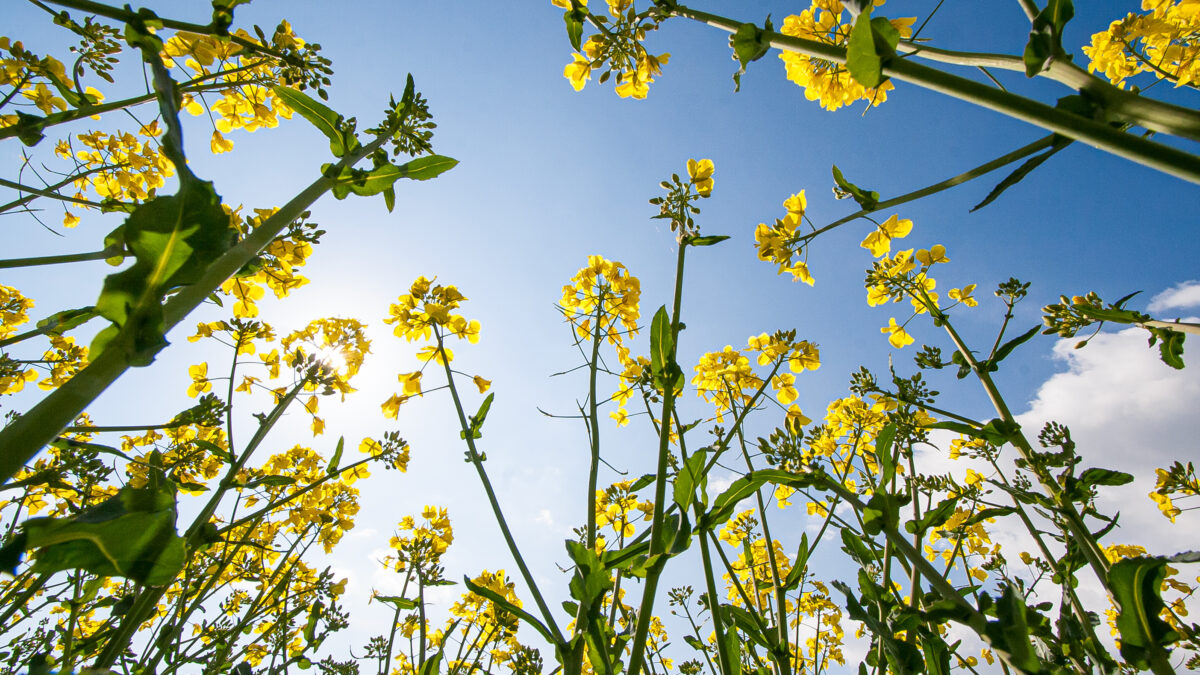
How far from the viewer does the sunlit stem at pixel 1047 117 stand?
677 mm

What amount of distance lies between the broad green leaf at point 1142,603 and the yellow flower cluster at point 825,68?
132 cm

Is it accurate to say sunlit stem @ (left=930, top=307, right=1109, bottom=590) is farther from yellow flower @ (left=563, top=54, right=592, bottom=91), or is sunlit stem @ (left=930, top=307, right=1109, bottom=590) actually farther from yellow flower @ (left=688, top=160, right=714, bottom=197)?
yellow flower @ (left=563, top=54, right=592, bottom=91)

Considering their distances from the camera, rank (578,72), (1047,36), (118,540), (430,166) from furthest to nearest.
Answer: (578,72) → (430,166) → (1047,36) → (118,540)

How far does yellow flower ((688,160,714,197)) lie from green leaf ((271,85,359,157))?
1.34 meters

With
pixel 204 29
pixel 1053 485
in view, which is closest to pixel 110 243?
pixel 204 29

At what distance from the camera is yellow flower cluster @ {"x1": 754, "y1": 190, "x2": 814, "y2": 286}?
1.99 m

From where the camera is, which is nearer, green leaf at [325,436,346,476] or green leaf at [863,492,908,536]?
green leaf at [863,492,908,536]

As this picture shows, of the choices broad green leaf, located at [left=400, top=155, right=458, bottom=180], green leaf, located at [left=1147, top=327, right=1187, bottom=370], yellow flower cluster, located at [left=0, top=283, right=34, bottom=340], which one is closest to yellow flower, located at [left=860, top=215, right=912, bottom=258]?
green leaf, located at [left=1147, top=327, right=1187, bottom=370]

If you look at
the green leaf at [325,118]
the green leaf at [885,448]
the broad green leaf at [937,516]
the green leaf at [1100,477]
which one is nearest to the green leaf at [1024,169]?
the green leaf at [885,448]

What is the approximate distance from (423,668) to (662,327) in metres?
1.62

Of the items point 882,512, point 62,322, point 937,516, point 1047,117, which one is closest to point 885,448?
point 882,512

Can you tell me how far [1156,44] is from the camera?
240cm

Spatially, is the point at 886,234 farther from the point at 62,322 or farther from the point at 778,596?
the point at 62,322

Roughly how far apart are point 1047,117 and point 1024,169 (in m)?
0.22
